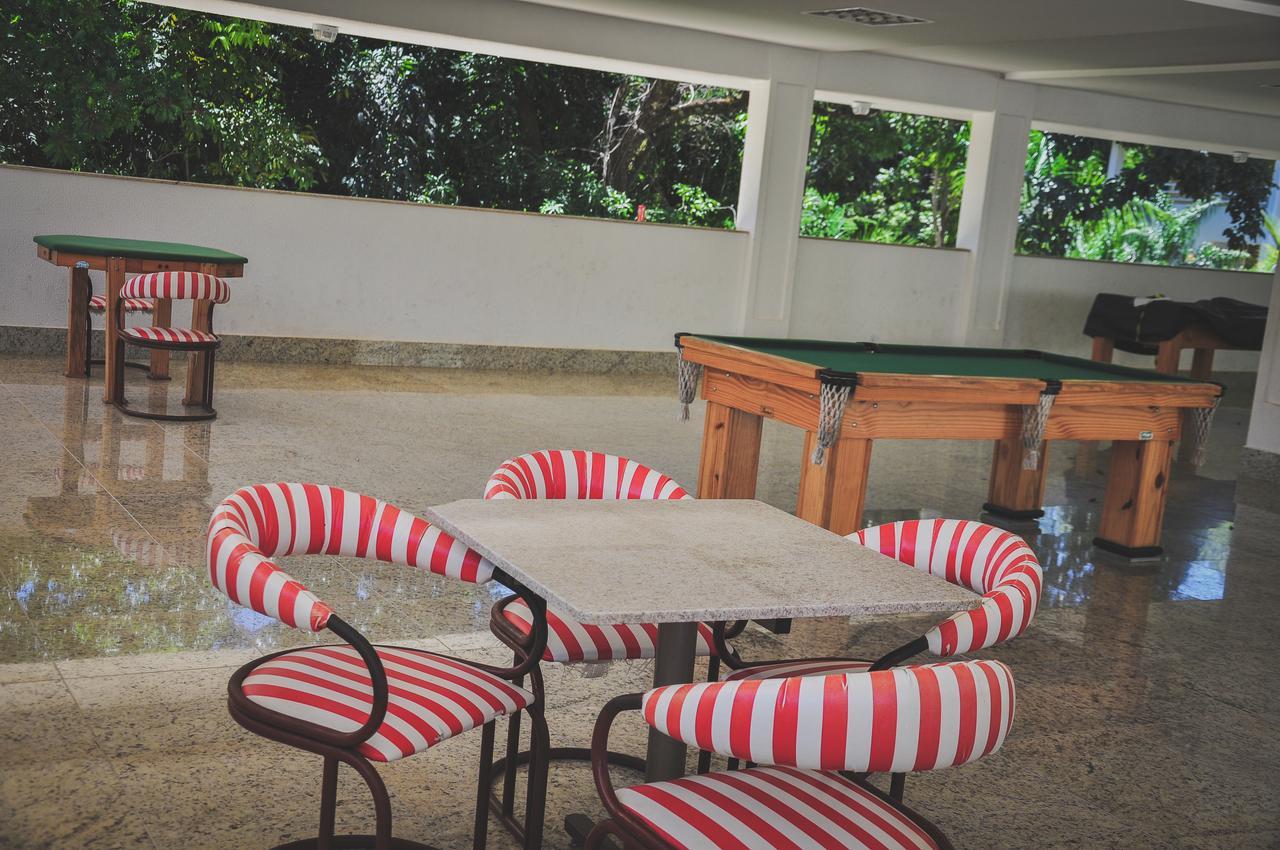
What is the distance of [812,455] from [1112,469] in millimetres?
1810

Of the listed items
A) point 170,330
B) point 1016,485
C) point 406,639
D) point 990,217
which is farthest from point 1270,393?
point 170,330

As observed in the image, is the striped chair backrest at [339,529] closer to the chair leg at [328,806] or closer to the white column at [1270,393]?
the chair leg at [328,806]

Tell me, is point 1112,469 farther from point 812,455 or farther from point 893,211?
point 893,211

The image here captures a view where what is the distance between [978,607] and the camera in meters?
2.21

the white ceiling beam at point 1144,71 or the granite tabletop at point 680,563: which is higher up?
the white ceiling beam at point 1144,71

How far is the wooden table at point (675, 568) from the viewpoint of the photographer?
204 cm

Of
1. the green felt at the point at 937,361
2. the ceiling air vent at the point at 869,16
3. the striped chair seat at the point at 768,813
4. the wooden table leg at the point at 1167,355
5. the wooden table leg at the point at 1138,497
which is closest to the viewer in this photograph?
the striped chair seat at the point at 768,813

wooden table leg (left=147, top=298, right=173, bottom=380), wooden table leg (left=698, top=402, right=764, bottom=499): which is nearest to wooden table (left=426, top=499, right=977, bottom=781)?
wooden table leg (left=698, top=402, right=764, bottom=499)

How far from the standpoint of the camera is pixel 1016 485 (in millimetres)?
5941

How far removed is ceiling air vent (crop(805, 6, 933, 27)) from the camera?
796cm

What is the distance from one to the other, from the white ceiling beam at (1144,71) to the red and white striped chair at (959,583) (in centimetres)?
737

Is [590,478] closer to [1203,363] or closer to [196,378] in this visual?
[196,378]

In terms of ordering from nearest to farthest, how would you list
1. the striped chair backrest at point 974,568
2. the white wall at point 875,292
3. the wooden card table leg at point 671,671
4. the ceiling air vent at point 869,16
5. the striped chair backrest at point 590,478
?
1. the striped chair backrest at point 974,568
2. the wooden card table leg at point 671,671
3. the striped chair backrest at point 590,478
4. the ceiling air vent at point 869,16
5. the white wall at point 875,292

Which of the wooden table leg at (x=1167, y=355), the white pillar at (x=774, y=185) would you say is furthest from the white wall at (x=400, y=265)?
the wooden table leg at (x=1167, y=355)
